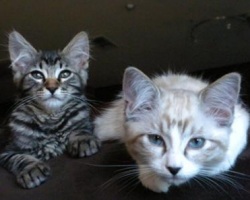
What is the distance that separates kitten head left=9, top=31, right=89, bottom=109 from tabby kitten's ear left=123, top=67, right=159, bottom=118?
15.0 inches

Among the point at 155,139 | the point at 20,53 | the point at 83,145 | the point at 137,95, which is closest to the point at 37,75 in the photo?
the point at 20,53

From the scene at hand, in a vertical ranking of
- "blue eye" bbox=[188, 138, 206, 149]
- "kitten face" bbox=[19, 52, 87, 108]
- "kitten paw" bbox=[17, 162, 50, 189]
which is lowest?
"kitten paw" bbox=[17, 162, 50, 189]

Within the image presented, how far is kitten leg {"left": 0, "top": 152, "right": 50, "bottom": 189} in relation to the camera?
1359 millimetres

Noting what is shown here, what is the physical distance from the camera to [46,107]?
5.15ft

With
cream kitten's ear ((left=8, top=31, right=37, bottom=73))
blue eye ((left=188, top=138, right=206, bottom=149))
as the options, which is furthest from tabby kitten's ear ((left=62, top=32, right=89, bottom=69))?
blue eye ((left=188, top=138, right=206, bottom=149))

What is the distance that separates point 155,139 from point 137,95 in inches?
5.5

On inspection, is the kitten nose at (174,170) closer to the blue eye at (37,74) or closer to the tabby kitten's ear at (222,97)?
the tabby kitten's ear at (222,97)

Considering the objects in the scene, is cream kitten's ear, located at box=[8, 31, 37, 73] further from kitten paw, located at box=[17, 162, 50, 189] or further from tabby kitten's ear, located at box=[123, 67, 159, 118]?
tabby kitten's ear, located at box=[123, 67, 159, 118]

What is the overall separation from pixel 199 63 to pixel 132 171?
1592 millimetres

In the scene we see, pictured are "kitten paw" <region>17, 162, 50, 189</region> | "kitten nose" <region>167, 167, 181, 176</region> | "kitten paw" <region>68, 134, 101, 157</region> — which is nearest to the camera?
"kitten nose" <region>167, 167, 181, 176</region>

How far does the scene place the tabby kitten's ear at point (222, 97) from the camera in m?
1.14

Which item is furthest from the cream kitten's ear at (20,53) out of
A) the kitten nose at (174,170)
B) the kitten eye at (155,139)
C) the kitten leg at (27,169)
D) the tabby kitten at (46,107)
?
the kitten nose at (174,170)

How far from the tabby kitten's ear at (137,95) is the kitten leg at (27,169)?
0.35 m

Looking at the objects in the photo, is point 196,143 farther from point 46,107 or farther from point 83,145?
point 46,107
